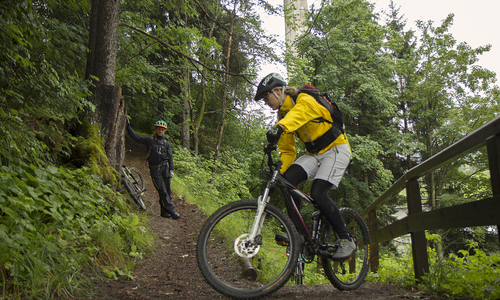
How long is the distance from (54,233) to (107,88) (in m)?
3.06

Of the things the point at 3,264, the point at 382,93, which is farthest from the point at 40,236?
the point at 382,93

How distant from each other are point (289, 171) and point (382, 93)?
16294mm

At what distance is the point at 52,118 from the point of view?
4.64 m

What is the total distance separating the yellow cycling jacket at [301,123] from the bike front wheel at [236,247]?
2.23 ft

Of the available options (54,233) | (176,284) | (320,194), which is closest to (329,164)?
(320,194)

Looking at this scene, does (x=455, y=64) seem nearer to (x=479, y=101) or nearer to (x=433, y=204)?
(x=479, y=101)

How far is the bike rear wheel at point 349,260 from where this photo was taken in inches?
Answer: 131

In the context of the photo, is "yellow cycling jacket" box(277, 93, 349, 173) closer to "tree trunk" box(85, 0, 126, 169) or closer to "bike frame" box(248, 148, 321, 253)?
"bike frame" box(248, 148, 321, 253)

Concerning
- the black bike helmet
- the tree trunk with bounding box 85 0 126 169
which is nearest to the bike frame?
the black bike helmet

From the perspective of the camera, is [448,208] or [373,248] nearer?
[448,208]

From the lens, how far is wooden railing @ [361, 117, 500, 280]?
2062mm

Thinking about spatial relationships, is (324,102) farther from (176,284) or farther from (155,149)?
(155,149)

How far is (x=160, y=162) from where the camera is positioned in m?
7.35

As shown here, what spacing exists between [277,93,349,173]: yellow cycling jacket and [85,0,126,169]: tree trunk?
10.5 feet
